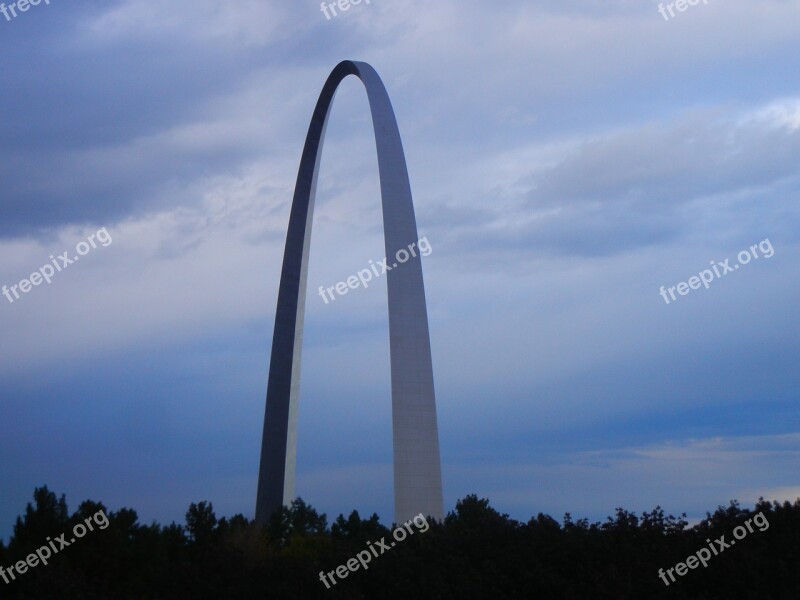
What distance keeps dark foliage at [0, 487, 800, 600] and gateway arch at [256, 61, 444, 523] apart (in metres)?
2.20

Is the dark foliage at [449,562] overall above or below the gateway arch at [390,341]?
below

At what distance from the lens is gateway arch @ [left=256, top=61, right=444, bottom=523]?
91.6ft

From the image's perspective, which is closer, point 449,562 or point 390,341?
point 449,562

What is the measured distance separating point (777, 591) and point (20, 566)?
16.9 m

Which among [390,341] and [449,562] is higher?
[390,341]

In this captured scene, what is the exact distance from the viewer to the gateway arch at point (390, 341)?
27.9 meters

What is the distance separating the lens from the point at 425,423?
28250 millimetres

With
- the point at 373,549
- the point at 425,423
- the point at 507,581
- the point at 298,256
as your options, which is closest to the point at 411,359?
the point at 425,423

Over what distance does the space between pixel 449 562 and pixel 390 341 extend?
823 cm

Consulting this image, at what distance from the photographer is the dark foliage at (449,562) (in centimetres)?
2098

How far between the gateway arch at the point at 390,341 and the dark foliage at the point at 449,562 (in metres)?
2.20

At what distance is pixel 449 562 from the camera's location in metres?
22.2

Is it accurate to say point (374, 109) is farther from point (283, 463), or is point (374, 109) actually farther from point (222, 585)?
point (222, 585)

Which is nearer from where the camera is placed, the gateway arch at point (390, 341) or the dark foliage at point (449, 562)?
the dark foliage at point (449, 562)
